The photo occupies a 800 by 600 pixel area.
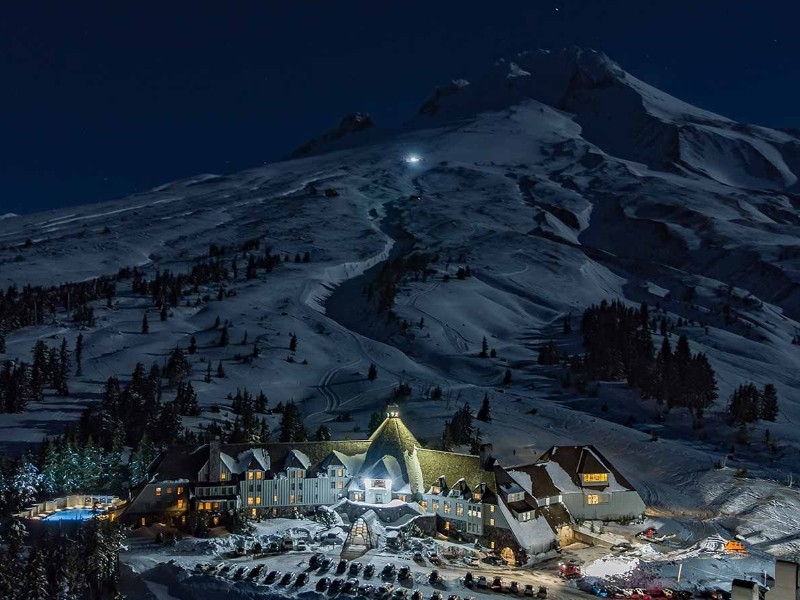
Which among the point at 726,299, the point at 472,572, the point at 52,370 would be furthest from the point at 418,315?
the point at 472,572

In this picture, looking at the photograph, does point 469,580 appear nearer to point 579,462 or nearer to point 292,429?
point 579,462

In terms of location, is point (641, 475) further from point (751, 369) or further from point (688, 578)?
point (751, 369)

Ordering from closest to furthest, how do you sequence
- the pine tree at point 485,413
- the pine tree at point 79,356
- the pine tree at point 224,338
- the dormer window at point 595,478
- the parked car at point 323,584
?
the parked car at point 323,584 < the dormer window at point 595,478 < the pine tree at point 485,413 < the pine tree at point 79,356 < the pine tree at point 224,338

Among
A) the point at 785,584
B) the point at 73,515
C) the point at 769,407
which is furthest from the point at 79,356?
the point at 785,584

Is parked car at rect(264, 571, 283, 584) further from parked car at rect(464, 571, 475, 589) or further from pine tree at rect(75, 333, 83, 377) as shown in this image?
pine tree at rect(75, 333, 83, 377)

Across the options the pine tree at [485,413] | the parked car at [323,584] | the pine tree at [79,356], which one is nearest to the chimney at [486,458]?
the parked car at [323,584]

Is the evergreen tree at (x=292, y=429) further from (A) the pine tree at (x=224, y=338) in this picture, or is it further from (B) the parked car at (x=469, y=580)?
(A) the pine tree at (x=224, y=338)
